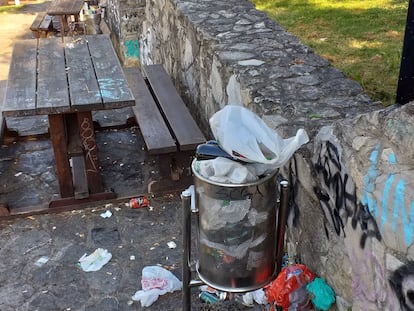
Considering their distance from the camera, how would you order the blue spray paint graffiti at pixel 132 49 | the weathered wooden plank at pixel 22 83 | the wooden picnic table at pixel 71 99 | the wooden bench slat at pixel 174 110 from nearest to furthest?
the weathered wooden plank at pixel 22 83
the wooden picnic table at pixel 71 99
the wooden bench slat at pixel 174 110
the blue spray paint graffiti at pixel 132 49

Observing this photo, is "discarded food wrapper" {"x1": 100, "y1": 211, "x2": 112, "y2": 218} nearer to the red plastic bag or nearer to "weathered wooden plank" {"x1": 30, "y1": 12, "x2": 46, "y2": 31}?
the red plastic bag

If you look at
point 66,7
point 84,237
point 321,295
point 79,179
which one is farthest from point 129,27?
point 321,295

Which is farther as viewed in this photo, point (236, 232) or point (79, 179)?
point (79, 179)

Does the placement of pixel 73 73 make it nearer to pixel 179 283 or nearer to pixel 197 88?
pixel 197 88

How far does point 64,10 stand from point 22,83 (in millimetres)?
5318

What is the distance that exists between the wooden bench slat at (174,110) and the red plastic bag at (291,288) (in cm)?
137

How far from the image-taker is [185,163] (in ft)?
12.7

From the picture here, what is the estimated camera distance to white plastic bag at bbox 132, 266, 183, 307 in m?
2.88

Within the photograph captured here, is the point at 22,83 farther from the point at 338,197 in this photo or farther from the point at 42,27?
the point at 42,27

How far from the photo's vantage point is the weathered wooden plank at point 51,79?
11.2 feet

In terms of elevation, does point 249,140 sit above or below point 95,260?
above

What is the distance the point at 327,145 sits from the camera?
234 cm

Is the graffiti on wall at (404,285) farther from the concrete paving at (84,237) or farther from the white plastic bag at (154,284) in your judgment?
the white plastic bag at (154,284)

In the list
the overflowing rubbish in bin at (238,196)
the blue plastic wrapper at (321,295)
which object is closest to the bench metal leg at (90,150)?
the overflowing rubbish in bin at (238,196)
